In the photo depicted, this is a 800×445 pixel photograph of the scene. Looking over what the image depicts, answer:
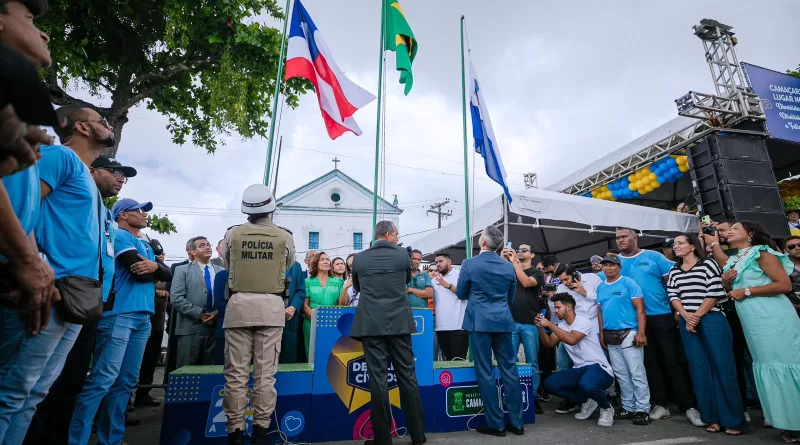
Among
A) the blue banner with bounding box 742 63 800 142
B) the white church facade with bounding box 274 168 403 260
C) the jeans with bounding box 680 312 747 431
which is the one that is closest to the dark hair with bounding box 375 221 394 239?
the jeans with bounding box 680 312 747 431

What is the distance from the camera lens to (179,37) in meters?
6.11

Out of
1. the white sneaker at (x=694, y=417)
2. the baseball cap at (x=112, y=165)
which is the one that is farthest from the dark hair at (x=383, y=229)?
the white sneaker at (x=694, y=417)

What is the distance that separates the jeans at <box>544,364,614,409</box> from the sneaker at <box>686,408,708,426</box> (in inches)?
30.4

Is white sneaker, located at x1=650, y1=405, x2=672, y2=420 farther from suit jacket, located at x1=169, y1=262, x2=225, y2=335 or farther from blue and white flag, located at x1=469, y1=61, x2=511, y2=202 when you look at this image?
suit jacket, located at x1=169, y1=262, x2=225, y2=335

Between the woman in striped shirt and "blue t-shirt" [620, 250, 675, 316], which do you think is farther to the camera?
"blue t-shirt" [620, 250, 675, 316]

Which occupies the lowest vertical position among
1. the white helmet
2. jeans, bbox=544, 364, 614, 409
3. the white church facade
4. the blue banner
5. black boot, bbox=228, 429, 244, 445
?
black boot, bbox=228, 429, 244, 445

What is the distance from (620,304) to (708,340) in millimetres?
809

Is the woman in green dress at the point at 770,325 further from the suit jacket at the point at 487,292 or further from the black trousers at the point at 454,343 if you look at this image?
the black trousers at the point at 454,343

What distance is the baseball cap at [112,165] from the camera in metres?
2.80

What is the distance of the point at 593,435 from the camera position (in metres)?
3.76

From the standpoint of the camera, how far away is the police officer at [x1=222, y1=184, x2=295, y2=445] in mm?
3037

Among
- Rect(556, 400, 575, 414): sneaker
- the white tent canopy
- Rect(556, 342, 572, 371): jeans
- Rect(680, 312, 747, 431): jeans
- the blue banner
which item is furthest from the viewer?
the blue banner

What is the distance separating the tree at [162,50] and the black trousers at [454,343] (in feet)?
13.4

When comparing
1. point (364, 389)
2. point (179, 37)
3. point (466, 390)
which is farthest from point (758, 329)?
point (179, 37)
